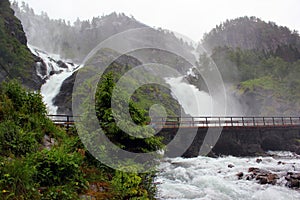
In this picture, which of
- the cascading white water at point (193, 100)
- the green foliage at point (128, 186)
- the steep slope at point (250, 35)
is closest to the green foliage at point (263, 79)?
the cascading white water at point (193, 100)

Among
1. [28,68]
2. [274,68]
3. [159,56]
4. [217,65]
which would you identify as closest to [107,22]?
[159,56]

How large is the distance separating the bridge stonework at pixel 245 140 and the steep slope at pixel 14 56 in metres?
22.1

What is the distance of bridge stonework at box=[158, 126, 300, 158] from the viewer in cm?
2384

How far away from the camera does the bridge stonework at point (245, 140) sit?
2384 cm

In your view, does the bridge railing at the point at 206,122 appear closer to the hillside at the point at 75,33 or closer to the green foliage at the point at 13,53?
the green foliage at the point at 13,53

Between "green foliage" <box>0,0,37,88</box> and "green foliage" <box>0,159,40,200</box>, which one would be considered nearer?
"green foliage" <box>0,159,40,200</box>

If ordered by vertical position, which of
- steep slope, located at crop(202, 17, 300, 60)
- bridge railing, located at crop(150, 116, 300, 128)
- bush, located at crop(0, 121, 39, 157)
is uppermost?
steep slope, located at crop(202, 17, 300, 60)

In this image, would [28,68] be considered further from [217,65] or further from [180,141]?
[217,65]

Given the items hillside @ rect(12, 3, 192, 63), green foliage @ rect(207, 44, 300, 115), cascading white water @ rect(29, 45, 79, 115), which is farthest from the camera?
hillside @ rect(12, 3, 192, 63)

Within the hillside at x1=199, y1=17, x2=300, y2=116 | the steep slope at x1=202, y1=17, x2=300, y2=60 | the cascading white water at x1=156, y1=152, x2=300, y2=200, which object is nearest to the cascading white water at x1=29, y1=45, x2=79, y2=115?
the cascading white water at x1=156, y1=152, x2=300, y2=200

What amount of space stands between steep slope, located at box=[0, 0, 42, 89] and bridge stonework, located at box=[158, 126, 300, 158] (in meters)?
22.1

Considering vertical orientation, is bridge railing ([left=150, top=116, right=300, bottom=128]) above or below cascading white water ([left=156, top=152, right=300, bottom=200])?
above

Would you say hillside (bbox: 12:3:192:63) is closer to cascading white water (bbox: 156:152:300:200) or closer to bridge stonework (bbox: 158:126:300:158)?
bridge stonework (bbox: 158:126:300:158)

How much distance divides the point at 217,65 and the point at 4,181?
230 feet
